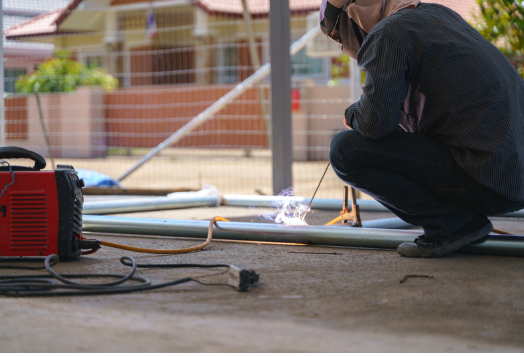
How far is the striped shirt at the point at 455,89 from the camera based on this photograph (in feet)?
6.25

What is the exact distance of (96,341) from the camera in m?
1.23

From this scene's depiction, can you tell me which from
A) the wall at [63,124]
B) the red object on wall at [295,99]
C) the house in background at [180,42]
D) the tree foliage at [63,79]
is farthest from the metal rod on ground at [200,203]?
the tree foliage at [63,79]

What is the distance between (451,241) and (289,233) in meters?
0.63

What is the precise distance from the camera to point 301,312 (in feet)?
4.79

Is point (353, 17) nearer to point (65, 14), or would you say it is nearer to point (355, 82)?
point (355, 82)

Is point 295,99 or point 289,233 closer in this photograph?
point 289,233

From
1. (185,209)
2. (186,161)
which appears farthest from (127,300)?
(186,161)

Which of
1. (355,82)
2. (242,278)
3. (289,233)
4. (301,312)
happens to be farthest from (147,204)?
(301,312)

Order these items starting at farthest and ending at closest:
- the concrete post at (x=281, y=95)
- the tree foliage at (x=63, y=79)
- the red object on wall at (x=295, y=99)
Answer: the tree foliage at (x=63, y=79)
the red object on wall at (x=295, y=99)
the concrete post at (x=281, y=95)

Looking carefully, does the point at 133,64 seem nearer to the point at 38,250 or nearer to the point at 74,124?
the point at 74,124

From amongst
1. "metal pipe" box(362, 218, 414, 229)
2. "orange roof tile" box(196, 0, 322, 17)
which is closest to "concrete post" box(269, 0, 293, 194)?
"metal pipe" box(362, 218, 414, 229)

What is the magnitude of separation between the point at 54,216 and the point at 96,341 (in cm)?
91

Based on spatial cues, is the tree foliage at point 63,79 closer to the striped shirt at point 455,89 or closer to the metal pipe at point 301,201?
the metal pipe at point 301,201

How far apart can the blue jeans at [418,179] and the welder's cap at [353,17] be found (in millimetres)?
363
